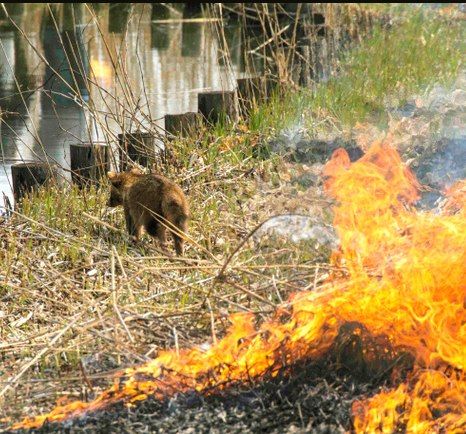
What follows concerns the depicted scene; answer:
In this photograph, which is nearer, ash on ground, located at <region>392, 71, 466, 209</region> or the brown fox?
the brown fox

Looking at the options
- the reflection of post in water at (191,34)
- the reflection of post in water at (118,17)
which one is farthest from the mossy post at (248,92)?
the reflection of post in water at (118,17)

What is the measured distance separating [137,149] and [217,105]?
4.24 feet

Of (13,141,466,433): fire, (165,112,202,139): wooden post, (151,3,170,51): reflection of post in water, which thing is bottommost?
(13,141,466,433): fire

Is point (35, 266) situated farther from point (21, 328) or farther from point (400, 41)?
point (400, 41)

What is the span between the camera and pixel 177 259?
5.63 meters

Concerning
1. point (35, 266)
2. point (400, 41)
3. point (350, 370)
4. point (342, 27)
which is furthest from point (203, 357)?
point (342, 27)

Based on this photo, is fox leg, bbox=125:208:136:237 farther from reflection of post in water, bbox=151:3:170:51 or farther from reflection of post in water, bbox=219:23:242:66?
reflection of post in water, bbox=151:3:170:51

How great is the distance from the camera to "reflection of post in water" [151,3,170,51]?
1683 cm

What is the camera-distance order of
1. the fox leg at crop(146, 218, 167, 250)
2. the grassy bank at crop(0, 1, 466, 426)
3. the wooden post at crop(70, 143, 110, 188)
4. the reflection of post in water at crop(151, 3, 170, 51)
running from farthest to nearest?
the reflection of post in water at crop(151, 3, 170, 51)
the wooden post at crop(70, 143, 110, 188)
the fox leg at crop(146, 218, 167, 250)
the grassy bank at crop(0, 1, 466, 426)

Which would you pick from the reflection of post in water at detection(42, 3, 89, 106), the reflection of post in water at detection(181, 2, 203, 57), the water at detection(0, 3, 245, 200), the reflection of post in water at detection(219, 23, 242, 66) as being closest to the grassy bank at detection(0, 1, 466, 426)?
the water at detection(0, 3, 245, 200)

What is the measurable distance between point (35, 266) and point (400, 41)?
6876 mm

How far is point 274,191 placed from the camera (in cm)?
821

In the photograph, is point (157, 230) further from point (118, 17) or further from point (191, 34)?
point (118, 17)

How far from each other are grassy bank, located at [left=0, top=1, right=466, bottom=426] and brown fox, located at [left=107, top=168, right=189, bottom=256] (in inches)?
4.8
